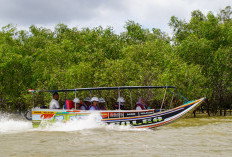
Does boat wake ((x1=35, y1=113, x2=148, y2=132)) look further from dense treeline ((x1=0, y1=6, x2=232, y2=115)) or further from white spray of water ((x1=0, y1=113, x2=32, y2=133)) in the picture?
dense treeline ((x1=0, y1=6, x2=232, y2=115))

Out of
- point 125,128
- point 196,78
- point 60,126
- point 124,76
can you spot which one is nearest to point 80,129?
point 60,126

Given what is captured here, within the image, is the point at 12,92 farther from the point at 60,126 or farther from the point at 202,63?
the point at 202,63

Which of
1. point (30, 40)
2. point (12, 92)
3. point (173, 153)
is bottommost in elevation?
point (173, 153)

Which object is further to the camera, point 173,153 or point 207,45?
point 207,45

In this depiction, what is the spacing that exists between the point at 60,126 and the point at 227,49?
50.3ft

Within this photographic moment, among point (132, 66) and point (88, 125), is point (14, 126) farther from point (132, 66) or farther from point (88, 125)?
point (132, 66)

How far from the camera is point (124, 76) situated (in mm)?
21703

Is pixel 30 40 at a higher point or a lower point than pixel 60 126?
higher

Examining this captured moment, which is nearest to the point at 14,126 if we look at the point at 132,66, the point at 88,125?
the point at 88,125

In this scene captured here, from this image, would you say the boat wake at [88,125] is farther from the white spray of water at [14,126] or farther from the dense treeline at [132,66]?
the dense treeline at [132,66]

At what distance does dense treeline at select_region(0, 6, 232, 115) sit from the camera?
2138cm

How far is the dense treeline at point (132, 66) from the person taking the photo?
21.4m

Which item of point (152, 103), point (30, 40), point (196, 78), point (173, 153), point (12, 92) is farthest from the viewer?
point (30, 40)

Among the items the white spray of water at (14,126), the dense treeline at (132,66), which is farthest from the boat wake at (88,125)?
the dense treeline at (132,66)
